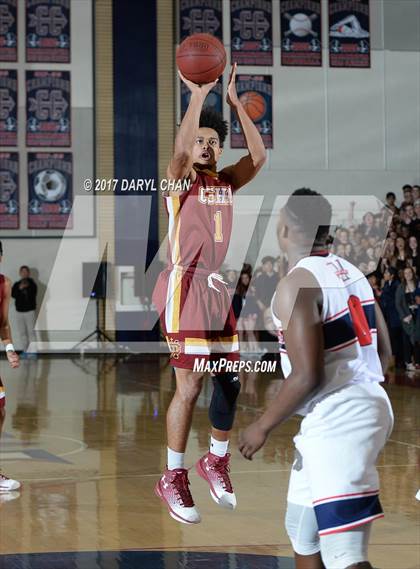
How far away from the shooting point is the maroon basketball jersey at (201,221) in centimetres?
480

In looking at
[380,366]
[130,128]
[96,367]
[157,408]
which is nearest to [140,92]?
[130,128]

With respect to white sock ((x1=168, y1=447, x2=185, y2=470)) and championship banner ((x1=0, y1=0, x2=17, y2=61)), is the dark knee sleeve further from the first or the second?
championship banner ((x1=0, y1=0, x2=17, y2=61))

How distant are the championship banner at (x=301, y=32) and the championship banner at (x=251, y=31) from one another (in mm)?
284

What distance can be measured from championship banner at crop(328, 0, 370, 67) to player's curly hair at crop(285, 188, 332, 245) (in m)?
→ 17.0

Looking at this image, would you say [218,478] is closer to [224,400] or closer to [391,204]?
[224,400]

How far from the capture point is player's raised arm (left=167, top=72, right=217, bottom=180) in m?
4.46

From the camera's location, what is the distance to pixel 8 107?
786 inches

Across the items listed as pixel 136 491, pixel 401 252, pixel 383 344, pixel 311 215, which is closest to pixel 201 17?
pixel 401 252

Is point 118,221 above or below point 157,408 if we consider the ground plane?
above

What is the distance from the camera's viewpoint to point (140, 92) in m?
20.3

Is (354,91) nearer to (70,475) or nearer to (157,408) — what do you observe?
(157,408)

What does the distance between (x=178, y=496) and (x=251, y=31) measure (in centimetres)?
1599

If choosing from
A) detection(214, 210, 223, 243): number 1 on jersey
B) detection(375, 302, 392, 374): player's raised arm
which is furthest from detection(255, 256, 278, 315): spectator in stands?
detection(375, 302, 392, 374): player's raised arm

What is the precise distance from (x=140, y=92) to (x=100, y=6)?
1925 millimetres
